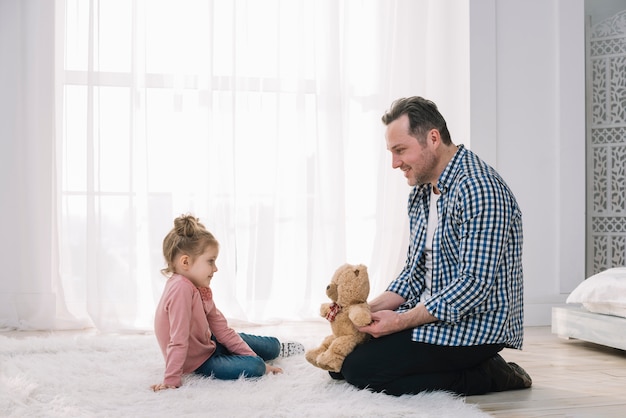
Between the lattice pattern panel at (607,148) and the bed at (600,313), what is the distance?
107 cm

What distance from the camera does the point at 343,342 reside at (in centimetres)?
225

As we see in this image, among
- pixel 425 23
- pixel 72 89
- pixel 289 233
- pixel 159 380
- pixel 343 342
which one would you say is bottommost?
pixel 159 380

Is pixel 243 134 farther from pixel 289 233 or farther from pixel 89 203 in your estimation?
pixel 89 203

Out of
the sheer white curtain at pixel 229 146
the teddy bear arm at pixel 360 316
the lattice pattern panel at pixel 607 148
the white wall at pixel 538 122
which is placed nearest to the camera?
the teddy bear arm at pixel 360 316

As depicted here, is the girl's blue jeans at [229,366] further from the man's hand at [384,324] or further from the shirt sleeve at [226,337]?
the man's hand at [384,324]

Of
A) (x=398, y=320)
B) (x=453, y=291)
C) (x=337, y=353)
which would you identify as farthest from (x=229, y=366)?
(x=453, y=291)

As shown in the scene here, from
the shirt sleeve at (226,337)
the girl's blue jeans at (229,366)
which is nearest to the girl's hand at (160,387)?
the girl's blue jeans at (229,366)

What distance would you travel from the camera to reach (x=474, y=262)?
6.70 ft

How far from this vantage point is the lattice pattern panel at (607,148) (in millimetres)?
4230

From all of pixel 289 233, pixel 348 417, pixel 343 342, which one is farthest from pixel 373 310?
pixel 289 233

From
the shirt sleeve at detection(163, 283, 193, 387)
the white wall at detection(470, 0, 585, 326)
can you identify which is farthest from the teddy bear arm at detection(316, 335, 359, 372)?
the white wall at detection(470, 0, 585, 326)

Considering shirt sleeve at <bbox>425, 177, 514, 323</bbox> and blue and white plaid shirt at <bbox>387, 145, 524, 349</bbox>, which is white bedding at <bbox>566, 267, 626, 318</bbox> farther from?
shirt sleeve at <bbox>425, 177, 514, 323</bbox>

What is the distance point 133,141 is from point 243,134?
61 centimetres

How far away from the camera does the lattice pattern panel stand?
13.9ft
